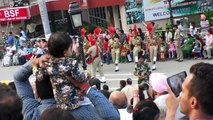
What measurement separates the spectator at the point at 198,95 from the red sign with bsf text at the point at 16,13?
22312mm

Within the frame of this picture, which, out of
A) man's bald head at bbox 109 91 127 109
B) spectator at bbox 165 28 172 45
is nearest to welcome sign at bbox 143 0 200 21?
spectator at bbox 165 28 172 45

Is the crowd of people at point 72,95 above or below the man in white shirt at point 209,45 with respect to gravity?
above

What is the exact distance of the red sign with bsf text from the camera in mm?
24719

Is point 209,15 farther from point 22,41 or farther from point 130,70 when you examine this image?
point 22,41

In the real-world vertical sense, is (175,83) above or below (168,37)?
above

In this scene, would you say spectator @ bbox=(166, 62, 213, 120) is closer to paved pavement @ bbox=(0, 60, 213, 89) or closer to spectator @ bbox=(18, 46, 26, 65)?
→ paved pavement @ bbox=(0, 60, 213, 89)

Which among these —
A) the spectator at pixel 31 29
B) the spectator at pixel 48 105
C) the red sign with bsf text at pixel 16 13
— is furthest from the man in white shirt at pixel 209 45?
the spectator at pixel 48 105

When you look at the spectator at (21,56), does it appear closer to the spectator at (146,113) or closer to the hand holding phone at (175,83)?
the spectator at (146,113)

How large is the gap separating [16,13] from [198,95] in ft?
74.5

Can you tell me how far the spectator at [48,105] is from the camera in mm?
3711

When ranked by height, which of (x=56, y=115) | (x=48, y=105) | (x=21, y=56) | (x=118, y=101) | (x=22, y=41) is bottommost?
(x=21, y=56)

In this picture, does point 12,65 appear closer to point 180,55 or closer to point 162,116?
point 180,55

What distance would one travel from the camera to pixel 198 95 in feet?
9.46

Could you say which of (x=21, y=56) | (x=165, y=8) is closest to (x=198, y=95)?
(x=21, y=56)
